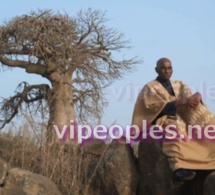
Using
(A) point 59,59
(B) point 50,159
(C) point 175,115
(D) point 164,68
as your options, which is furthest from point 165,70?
(A) point 59,59

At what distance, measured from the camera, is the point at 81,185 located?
17.7 feet

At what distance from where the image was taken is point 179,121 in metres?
4.95

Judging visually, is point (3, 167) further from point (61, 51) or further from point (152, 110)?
point (61, 51)

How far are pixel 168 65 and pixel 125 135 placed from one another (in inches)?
34.1

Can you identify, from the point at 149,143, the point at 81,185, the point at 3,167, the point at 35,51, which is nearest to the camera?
the point at 3,167

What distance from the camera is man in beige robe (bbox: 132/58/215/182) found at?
15.4ft

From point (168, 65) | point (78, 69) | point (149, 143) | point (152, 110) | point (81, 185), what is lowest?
point (81, 185)

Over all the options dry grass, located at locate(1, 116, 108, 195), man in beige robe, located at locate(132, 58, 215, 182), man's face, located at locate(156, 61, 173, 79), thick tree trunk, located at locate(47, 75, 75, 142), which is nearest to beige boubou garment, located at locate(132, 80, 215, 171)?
man in beige robe, located at locate(132, 58, 215, 182)

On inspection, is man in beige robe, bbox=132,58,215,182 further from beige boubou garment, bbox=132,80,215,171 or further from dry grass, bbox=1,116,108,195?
dry grass, bbox=1,116,108,195

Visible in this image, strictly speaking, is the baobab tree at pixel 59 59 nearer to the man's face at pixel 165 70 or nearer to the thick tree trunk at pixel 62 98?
the thick tree trunk at pixel 62 98

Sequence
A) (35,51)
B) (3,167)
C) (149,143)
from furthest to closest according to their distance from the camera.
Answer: (35,51) < (149,143) < (3,167)

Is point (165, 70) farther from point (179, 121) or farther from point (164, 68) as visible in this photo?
point (179, 121)

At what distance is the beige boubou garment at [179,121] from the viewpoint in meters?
4.71

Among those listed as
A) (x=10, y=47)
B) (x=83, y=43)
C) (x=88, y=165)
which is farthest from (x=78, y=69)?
(x=88, y=165)
